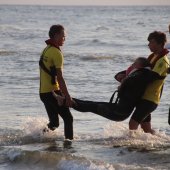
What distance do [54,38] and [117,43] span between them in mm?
21334

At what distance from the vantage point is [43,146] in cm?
933

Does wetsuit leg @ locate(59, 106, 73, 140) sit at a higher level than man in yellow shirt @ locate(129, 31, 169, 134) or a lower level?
lower

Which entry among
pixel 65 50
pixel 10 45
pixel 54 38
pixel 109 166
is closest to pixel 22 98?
pixel 54 38

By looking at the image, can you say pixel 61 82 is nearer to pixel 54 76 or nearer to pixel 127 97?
pixel 54 76

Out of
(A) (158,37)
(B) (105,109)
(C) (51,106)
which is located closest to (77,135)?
(C) (51,106)

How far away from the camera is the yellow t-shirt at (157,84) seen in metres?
8.42

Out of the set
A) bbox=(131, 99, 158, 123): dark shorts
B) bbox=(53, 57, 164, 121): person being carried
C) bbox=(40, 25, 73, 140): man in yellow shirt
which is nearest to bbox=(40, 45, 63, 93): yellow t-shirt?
bbox=(40, 25, 73, 140): man in yellow shirt

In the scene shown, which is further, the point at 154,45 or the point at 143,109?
the point at 143,109

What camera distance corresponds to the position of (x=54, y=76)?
864cm

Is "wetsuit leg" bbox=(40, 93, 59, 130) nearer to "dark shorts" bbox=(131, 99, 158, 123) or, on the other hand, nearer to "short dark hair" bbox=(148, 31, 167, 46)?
"dark shorts" bbox=(131, 99, 158, 123)

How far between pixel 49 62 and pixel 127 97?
113 centimetres

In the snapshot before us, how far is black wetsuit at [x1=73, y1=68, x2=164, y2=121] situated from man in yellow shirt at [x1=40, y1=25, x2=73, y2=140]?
28cm

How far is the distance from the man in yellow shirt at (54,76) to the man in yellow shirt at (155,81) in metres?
0.94

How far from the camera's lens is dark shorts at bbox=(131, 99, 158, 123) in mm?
8633
